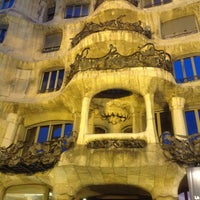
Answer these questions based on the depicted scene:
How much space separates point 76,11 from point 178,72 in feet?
28.4

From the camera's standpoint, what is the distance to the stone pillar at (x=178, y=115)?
9.86 m

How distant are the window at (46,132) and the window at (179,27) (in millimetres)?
7234

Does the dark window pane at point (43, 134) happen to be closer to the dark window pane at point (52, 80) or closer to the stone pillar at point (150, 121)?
the dark window pane at point (52, 80)

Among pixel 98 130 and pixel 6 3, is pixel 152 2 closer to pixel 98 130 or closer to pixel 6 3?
pixel 98 130

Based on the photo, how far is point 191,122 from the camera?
10805 mm

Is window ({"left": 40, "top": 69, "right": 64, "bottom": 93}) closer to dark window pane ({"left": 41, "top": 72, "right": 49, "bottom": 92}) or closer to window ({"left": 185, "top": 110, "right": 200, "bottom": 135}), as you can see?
dark window pane ({"left": 41, "top": 72, "right": 49, "bottom": 92})

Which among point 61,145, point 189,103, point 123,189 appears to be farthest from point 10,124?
point 189,103

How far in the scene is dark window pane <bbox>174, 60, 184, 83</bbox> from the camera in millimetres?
11742

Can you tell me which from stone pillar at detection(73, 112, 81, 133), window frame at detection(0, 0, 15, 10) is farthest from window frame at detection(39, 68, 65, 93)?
window frame at detection(0, 0, 15, 10)

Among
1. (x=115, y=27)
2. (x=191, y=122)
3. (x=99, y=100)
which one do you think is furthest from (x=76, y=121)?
(x=115, y=27)

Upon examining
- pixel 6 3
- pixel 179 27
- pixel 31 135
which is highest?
pixel 6 3

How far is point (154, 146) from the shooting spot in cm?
858

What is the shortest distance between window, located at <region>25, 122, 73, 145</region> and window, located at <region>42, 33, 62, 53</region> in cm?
500

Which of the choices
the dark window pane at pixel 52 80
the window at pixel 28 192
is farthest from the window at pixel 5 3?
the window at pixel 28 192
